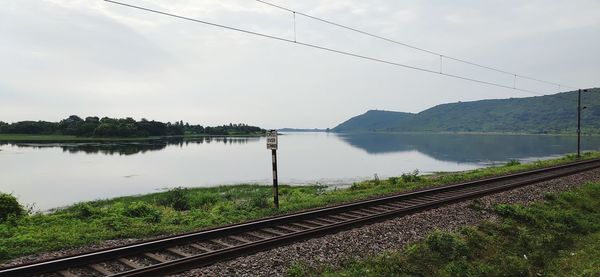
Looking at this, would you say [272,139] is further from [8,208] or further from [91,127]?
[91,127]

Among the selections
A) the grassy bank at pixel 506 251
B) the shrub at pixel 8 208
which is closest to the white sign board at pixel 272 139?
the grassy bank at pixel 506 251

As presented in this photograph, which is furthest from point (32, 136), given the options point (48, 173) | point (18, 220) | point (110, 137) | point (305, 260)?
point (305, 260)

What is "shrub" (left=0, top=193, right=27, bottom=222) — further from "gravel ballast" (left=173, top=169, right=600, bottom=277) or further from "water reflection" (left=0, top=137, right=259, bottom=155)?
"water reflection" (left=0, top=137, right=259, bottom=155)

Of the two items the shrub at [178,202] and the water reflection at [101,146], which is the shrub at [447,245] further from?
the water reflection at [101,146]

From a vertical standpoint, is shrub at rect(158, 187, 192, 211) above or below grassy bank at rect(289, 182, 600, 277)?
below

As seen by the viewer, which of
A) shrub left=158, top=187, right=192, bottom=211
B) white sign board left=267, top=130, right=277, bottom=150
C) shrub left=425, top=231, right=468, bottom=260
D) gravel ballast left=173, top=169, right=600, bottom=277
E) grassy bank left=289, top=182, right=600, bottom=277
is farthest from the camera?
shrub left=158, top=187, right=192, bottom=211

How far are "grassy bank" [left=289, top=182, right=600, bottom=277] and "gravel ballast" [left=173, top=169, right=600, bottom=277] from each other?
0.47 metres

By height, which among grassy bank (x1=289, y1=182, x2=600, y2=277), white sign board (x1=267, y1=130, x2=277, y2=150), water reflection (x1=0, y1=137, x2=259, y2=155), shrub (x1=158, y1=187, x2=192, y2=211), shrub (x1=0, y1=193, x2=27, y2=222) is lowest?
water reflection (x1=0, y1=137, x2=259, y2=155)

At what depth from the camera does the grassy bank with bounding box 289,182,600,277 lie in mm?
8961

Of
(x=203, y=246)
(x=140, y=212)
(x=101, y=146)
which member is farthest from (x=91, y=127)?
(x=203, y=246)

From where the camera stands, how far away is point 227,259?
9016 mm

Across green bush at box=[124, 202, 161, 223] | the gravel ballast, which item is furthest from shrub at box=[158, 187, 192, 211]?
the gravel ballast

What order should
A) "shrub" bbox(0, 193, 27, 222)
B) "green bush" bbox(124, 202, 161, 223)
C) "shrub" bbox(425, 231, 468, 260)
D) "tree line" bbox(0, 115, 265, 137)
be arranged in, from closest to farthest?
"shrub" bbox(425, 231, 468, 260) → "shrub" bbox(0, 193, 27, 222) → "green bush" bbox(124, 202, 161, 223) → "tree line" bbox(0, 115, 265, 137)

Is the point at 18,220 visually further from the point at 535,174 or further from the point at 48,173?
the point at 48,173
